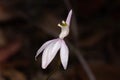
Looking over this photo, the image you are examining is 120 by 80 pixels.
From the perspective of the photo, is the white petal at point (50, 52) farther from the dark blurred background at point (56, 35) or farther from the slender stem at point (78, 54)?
the dark blurred background at point (56, 35)

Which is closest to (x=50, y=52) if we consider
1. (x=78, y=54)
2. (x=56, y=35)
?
(x=78, y=54)

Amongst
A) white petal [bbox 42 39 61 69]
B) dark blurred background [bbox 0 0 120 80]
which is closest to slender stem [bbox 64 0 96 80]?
dark blurred background [bbox 0 0 120 80]

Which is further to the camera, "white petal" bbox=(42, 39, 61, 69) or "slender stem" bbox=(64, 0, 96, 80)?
"slender stem" bbox=(64, 0, 96, 80)

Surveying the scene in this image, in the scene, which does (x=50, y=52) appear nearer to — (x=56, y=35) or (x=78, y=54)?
(x=78, y=54)

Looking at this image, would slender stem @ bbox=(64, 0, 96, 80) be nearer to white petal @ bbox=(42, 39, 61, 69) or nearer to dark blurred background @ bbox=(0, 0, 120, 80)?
dark blurred background @ bbox=(0, 0, 120, 80)

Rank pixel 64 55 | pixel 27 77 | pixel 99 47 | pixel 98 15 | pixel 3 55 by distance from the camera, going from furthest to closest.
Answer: pixel 98 15
pixel 99 47
pixel 3 55
pixel 27 77
pixel 64 55

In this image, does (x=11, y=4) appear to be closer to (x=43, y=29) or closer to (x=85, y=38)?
(x=43, y=29)

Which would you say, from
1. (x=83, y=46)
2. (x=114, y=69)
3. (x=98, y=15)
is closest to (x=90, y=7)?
(x=98, y=15)
